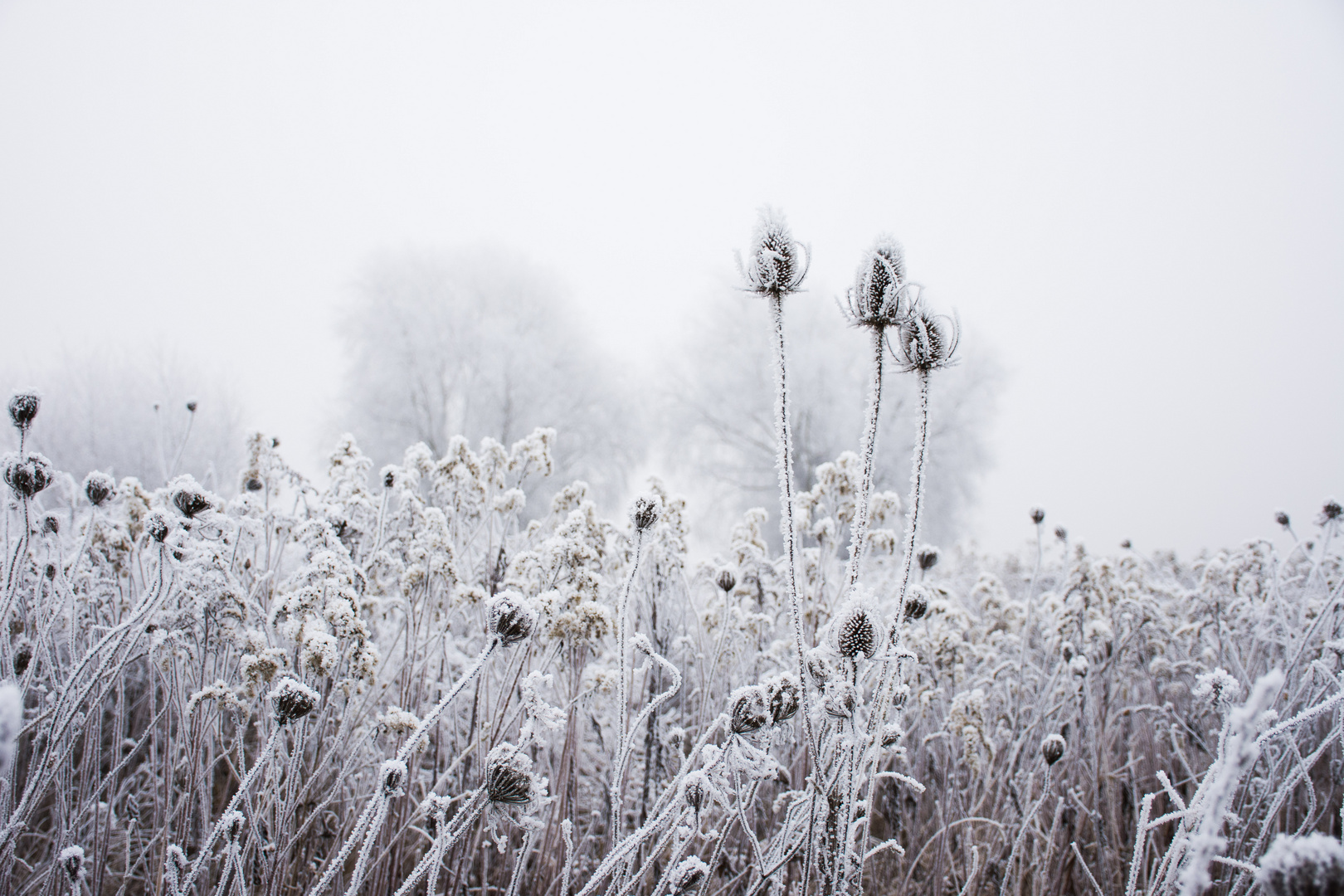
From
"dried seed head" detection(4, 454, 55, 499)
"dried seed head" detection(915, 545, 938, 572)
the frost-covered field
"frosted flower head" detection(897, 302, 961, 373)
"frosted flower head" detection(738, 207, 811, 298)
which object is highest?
"frosted flower head" detection(738, 207, 811, 298)

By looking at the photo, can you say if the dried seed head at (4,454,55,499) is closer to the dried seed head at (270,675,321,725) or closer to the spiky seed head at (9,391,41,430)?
the spiky seed head at (9,391,41,430)

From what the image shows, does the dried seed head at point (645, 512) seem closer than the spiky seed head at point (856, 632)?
No

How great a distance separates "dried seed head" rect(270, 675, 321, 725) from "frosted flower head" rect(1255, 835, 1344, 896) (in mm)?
1118

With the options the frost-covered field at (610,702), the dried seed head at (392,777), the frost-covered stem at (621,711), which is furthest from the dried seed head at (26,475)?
the frost-covered stem at (621,711)

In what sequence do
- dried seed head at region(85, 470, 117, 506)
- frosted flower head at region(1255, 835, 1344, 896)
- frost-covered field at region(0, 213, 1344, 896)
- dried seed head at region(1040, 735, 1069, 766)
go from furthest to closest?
dried seed head at region(85, 470, 117, 506)
dried seed head at region(1040, 735, 1069, 766)
frost-covered field at region(0, 213, 1344, 896)
frosted flower head at region(1255, 835, 1344, 896)

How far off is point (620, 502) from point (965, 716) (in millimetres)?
16089

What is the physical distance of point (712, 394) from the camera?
57.4 feet

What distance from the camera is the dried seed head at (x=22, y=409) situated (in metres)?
1.34

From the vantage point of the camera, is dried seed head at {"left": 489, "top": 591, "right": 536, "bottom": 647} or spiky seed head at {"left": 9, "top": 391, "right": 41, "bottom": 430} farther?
spiky seed head at {"left": 9, "top": 391, "right": 41, "bottom": 430}

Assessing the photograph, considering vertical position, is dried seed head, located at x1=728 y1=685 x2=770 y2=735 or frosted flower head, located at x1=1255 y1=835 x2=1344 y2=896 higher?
frosted flower head, located at x1=1255 y1=835 x2=1344 y2=896

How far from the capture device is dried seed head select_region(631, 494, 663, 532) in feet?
4.28

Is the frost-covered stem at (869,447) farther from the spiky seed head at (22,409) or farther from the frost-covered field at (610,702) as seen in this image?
the spiky seed head at (22,409)

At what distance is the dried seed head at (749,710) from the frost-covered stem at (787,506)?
8cm

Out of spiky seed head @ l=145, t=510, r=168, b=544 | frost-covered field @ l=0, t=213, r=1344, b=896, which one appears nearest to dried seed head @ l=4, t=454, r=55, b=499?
frost-covered field @ l=0, t=213, r=1344, b=896
